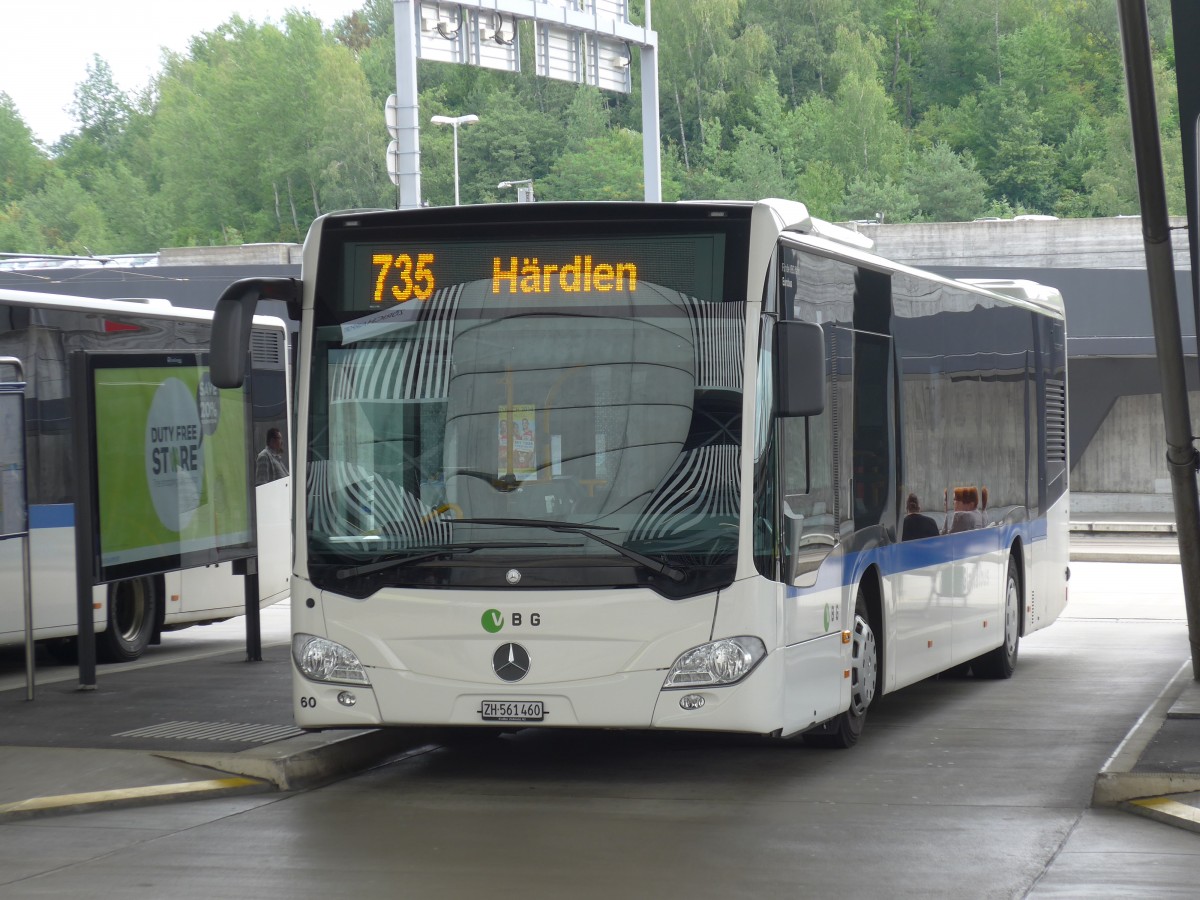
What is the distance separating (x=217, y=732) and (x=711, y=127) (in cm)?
9699

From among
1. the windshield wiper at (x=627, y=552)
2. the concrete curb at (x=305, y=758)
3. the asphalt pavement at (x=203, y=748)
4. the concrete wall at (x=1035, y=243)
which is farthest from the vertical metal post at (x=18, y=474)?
the concrete wall at (x=1035, y=243)

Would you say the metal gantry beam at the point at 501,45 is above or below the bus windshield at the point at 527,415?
above

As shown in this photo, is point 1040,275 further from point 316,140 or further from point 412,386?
point 316,140

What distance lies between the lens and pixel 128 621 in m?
16.3

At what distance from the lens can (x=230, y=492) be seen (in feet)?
49.9

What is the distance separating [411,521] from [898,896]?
327 centimetres

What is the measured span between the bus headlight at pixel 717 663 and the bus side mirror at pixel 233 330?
2.49 metres

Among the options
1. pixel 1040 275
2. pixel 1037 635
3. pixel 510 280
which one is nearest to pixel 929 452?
pixel 510 280

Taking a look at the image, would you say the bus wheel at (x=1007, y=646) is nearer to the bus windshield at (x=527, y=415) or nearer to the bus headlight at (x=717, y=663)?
the bus headlight at (x=717, y=663)

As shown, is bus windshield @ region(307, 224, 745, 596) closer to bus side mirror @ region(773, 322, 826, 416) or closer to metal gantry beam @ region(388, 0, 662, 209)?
bus side mirror @ region(773, 322, 826, 416)

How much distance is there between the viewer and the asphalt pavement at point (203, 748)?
9047 millimetres

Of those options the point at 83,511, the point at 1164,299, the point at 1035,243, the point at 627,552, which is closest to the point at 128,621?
the point at 83,511

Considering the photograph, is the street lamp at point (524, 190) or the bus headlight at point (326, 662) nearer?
the bus headlight at point (326, 662)

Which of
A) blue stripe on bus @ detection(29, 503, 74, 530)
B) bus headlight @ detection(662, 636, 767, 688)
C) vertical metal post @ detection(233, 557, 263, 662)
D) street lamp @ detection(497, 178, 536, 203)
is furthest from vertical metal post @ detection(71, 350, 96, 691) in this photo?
street lamp @ detection(497, 178, 536, 203)
